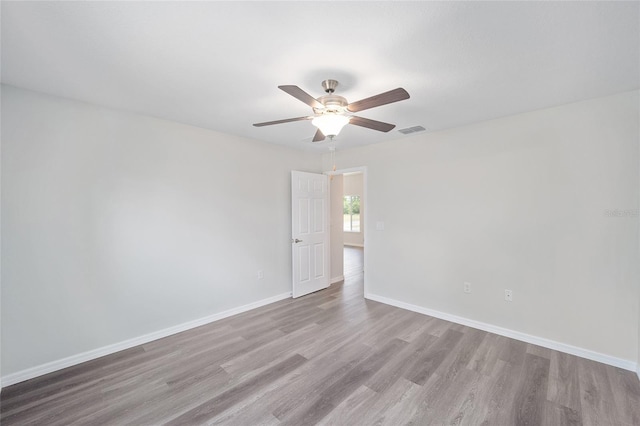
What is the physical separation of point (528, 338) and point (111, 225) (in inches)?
181

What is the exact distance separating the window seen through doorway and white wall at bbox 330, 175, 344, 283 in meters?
4.86

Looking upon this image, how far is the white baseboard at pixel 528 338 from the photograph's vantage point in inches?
98.9

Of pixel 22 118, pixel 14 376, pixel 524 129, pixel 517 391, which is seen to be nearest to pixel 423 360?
pixel 517 391

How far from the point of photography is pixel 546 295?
2875 mm

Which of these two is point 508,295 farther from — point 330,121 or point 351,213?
point 351,213

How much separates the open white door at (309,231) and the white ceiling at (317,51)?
1.92 meters

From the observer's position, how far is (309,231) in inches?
183

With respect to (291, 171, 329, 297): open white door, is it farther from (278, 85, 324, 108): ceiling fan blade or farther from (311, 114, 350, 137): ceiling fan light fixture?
(278, 85, 324, 108): ceiling fan blade

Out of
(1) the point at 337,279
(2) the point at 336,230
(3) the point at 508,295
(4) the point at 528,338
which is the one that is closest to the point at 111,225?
(2) the point at 336,230

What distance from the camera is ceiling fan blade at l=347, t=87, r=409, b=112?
171 cm

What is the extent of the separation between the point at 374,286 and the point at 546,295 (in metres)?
2.15

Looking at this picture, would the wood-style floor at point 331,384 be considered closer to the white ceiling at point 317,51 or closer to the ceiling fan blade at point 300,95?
the ceiling fan blade at point 300,95

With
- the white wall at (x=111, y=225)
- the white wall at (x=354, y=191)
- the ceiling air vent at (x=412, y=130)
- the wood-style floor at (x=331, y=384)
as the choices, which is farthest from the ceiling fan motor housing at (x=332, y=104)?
the white wall at (x=354, y=191)

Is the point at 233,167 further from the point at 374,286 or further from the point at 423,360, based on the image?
the point at 423,360
